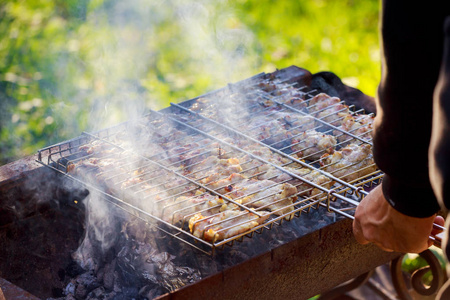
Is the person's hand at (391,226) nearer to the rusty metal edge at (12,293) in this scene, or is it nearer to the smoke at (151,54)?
the rusty metal edge at (12,293)

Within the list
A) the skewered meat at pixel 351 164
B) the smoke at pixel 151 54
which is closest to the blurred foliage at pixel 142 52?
the smoke at pixel 151 54

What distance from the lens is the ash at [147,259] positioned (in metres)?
2.51

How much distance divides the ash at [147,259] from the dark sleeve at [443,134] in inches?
53.6

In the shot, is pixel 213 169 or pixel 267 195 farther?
pixel 213 169

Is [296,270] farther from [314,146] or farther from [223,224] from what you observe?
[314,146]

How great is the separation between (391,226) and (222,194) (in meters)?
1.03

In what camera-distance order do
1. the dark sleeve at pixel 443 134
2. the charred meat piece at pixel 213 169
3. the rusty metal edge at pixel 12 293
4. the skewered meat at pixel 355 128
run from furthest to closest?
the skewered meat at pixel 355 128 < the charred meat piece at pixel 213 169 < the rusty metal edge at pixel 12 293 < the dark sleeve at pixel 443 134

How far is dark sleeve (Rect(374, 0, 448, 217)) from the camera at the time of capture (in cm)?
161

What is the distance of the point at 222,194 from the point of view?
2787 millimetres

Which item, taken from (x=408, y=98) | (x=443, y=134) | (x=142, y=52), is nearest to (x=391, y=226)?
(x=408, y=98)

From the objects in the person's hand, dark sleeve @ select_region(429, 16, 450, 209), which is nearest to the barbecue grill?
the person's hand

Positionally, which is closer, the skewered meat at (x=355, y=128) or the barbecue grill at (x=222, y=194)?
the barbecue grill at (x=222, y=194)

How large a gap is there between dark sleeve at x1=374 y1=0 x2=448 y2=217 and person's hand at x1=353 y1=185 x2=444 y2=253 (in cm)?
7

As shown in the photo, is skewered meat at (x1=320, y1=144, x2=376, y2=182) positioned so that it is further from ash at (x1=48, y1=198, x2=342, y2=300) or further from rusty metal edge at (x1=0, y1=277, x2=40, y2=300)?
rusty metal edge at (x1=0, y1=277, x2=40, y2=300)
